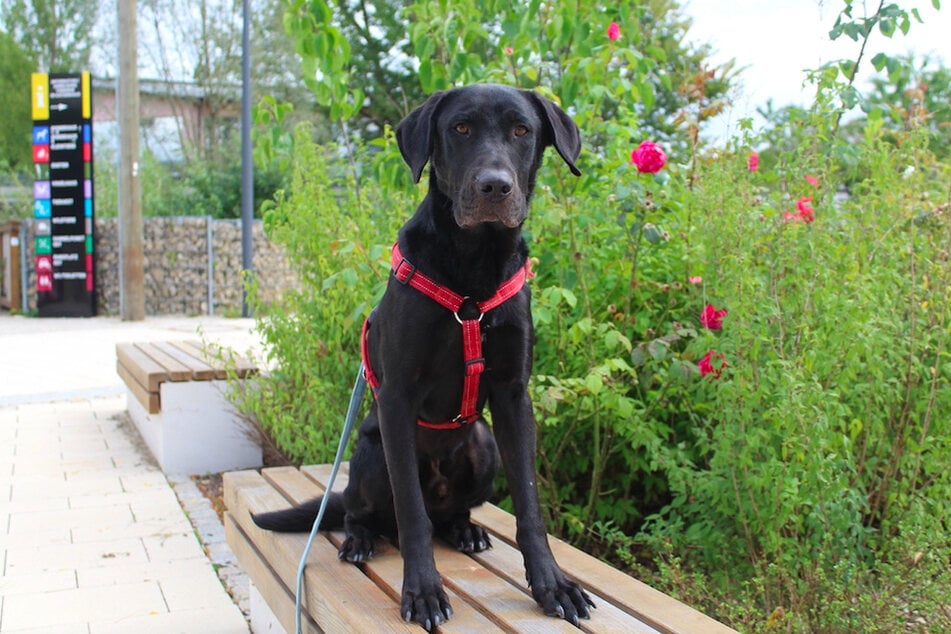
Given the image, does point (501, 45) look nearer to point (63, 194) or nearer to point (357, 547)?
point (357, 547)

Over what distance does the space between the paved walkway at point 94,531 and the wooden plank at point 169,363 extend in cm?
27

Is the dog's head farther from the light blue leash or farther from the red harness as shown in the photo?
the light blue leash

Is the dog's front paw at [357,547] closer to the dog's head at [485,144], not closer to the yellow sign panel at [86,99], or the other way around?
the dog's head at [485,144]

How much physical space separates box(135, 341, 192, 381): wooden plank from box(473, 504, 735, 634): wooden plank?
3.01 meters

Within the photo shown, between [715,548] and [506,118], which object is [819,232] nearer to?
[715,548]

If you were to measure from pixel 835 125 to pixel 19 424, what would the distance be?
582cm

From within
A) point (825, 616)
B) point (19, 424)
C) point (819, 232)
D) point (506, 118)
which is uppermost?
point (506, 118)

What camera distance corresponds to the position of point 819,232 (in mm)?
3246

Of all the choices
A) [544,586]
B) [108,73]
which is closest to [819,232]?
[544,586]

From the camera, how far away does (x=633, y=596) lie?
2199 millimetres

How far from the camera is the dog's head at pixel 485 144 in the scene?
2.18 meters

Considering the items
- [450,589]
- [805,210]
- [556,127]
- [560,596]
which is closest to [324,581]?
[450,589]

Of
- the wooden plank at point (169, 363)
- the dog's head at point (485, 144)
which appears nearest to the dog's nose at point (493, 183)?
the dog's head at point (485, 144)

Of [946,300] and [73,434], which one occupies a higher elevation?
[946,300]
